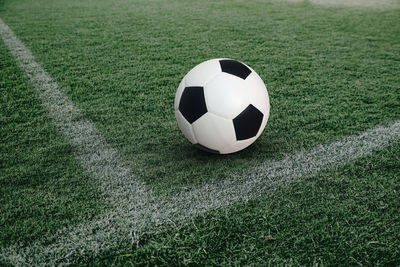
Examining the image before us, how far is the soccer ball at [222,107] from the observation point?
220 centimetres

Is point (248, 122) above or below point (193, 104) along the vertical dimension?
below

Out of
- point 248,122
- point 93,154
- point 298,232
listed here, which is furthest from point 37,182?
point 298,232

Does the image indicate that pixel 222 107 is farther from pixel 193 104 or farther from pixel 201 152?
pixel 201 152

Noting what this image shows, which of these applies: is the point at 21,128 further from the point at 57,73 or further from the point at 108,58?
the point at 108,58

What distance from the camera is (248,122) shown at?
2.24 meters

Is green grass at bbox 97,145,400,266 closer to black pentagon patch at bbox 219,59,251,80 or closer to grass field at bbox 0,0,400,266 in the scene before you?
grass field at bbox 0,0,400,266

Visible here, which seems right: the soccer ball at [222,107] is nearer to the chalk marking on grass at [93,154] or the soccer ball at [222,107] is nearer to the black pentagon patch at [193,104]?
the black pentagon patch at [193,104]

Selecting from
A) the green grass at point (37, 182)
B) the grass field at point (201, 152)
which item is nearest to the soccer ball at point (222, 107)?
the grass field at point (201, 152)

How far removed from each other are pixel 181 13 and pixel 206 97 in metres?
5.82

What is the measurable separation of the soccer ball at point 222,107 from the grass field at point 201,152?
0.58 ft

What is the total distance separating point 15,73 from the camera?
13.1 ft

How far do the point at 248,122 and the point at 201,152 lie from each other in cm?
42

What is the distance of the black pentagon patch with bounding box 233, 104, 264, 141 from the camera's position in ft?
7.25

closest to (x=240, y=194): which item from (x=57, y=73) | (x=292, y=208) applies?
(x=292, y=208)
